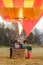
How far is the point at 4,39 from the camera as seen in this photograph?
8344 mm

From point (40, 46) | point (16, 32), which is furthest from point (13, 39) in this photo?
point (40, 46)

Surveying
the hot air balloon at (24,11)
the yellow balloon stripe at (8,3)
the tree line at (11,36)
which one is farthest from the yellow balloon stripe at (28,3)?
the tree line at (11,36)

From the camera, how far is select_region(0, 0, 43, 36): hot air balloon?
822 cm

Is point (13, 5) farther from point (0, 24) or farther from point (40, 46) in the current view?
point (40, 46)

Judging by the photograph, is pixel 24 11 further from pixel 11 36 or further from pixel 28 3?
pixel 11 36

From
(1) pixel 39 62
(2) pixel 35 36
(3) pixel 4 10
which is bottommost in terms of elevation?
(1) pixel 39 62

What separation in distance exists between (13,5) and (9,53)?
1.25 meters

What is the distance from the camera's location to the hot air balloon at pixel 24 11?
8.22 metres

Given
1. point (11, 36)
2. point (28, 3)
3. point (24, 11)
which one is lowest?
point (11, 36)

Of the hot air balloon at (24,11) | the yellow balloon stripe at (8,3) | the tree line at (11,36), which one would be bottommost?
the tree line at (11,36)

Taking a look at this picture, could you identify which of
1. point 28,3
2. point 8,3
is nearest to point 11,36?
point 8,3

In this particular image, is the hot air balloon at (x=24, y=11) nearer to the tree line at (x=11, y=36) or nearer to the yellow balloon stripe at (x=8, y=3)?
the yellow balloon stripe at (x=8, y=3)

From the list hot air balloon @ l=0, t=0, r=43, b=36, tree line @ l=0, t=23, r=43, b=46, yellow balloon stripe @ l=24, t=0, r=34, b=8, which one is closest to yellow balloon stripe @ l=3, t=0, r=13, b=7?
hot air balloon @ l=0, t=0, r=43, b=36

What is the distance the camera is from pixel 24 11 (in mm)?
8266
